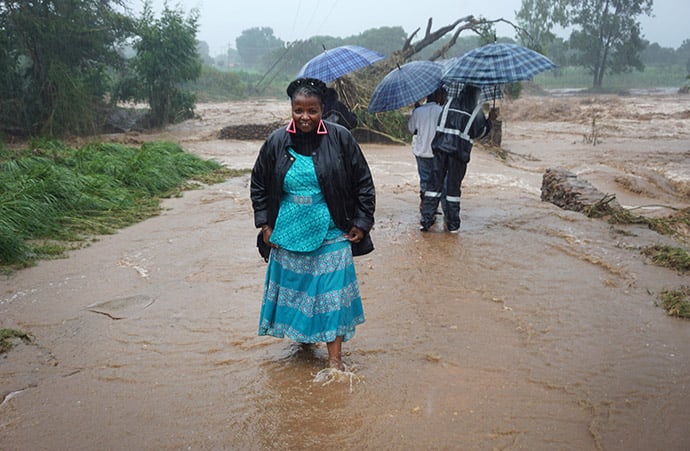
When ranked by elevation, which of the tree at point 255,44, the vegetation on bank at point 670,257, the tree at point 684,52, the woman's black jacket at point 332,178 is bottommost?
the vegetation on bank at point 670,257

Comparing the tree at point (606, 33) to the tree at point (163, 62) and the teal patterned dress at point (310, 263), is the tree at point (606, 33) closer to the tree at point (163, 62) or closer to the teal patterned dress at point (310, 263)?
the tree at point (163, 62)

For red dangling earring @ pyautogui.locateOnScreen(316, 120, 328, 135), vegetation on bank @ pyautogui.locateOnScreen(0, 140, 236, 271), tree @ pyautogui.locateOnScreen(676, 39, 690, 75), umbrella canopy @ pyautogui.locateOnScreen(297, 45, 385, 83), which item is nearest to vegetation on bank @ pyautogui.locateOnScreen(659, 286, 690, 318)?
red dangling earring @ pyautogui.locateOnScreen(316, 120, 328, 135)

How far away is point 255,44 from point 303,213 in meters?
67.4

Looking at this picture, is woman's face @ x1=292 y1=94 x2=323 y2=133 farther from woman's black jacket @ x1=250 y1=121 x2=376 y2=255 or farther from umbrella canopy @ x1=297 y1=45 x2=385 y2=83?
umbrella canopy @ x1=297 y1=45 x2=385 y2=83

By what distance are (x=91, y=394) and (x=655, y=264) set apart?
181 inches

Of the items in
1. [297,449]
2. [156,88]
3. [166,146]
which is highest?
[156,88]

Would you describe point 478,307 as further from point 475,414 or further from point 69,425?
point 69,425

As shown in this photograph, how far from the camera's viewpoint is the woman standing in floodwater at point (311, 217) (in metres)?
2.98

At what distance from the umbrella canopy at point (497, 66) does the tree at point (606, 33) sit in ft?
114

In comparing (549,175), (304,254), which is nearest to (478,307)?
(304,254)

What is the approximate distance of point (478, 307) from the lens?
4301 millimetres

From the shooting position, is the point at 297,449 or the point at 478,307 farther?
the point at 478,307

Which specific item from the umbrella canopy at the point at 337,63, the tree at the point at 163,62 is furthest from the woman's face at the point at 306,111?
the tree at the point at 163,62

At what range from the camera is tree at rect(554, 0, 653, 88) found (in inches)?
1375
